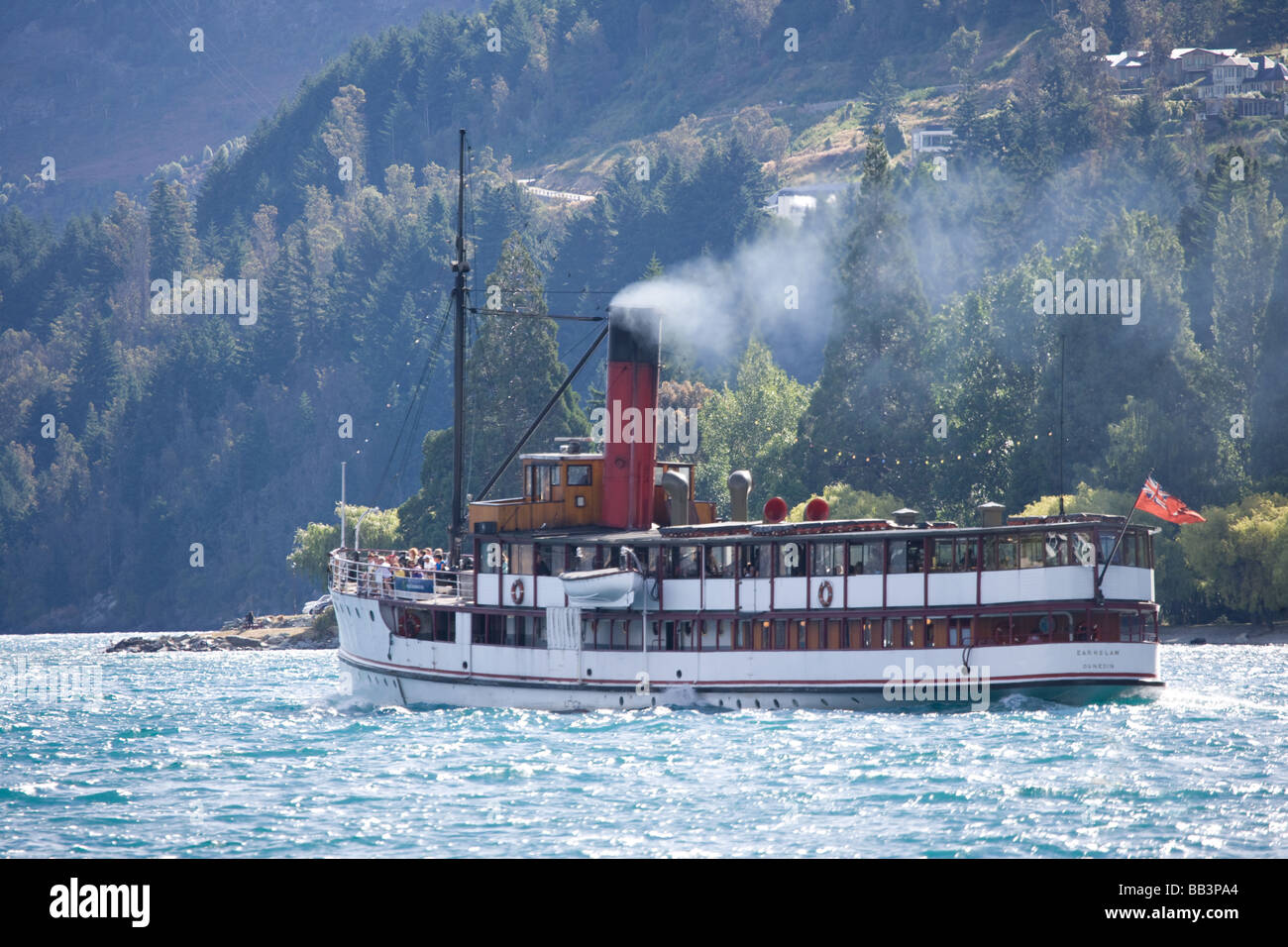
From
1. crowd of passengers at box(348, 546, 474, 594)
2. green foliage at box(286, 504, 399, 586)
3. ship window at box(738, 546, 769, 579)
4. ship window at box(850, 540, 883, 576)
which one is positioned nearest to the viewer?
ship window at box(850, 540, 883, 576)

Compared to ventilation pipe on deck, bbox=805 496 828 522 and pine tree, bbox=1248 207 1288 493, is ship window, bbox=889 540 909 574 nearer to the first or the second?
ventilation pipe on deck, bbox=805 496 828 522

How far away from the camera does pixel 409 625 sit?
5409cm

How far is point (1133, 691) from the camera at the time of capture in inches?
1805

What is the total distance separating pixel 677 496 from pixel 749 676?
A: 690 cm

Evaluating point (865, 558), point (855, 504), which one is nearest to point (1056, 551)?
point (865, 558)

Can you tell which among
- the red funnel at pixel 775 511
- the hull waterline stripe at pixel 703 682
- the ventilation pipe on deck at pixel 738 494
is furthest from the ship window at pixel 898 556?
the ventilation pipe on deck at pixel 738 494

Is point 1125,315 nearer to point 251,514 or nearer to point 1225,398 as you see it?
point 1225,398

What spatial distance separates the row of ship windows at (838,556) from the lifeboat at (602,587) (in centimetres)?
129

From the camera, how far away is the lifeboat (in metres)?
48.4

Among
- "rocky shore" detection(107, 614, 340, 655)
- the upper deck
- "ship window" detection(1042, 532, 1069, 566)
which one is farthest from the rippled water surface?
"rocky shore" detection(107, 614, 340, 655)

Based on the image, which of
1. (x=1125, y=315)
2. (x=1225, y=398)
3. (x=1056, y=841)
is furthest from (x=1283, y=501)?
(x=1056, y=841)

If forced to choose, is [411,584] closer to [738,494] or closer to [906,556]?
[738,494]

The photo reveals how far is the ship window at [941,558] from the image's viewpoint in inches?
1816
